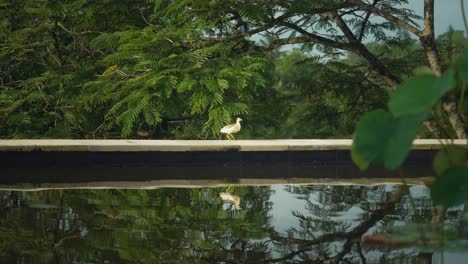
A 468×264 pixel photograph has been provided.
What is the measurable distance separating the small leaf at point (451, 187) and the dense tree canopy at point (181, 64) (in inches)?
215

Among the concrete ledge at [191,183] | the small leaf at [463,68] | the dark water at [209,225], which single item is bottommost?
the dark water at [209,225]

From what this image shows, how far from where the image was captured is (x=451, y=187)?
6.81 ft

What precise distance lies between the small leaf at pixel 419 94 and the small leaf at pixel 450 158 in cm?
65

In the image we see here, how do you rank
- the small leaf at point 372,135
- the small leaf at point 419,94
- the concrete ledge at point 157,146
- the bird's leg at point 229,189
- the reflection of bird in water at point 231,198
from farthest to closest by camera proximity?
the concrete ledge at point 157,146 < the bird's leg at point 229,189 < the reflection of bird in water at point 231,198 < the small leaf at point 372,135 < the small leaf at point 419,94

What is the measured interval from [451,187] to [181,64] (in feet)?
20.4

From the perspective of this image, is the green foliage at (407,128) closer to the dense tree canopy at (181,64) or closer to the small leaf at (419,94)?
the small leaf at (419,94)

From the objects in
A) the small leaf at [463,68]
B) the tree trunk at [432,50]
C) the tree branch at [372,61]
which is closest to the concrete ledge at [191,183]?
the tree trunk at [432,50]

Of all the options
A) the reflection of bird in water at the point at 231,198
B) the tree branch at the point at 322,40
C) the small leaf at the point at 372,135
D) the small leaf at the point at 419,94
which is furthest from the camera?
the tree branch at the point at 322,40

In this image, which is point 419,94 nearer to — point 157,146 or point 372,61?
point 157,146

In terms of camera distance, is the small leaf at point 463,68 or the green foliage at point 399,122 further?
the small leaf at point 463,68

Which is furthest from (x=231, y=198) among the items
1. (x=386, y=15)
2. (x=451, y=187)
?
(x=386, y=15)

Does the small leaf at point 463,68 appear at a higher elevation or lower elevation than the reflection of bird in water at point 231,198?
higher

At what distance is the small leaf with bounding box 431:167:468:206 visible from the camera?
2053 millimetres

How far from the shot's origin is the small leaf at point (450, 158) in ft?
7.72
